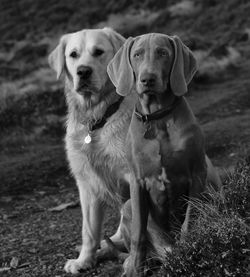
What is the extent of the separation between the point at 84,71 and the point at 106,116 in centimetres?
44

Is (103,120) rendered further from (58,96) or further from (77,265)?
(58,96)

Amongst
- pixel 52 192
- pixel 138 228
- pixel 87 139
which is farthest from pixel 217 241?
pixel 52 192

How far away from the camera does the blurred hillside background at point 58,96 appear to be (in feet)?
23.6

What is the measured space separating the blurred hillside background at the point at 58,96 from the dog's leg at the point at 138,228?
3.69 feet

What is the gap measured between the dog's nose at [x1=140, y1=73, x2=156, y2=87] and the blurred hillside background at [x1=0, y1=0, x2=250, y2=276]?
6.44ft

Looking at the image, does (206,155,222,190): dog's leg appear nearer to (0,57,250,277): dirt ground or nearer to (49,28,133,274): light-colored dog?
(49,28,133,274): light-colored dog

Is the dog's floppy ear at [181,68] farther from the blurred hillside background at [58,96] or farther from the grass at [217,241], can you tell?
the blurred hillside background at [58,96]

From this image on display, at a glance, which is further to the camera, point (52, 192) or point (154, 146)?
point (52, 192)

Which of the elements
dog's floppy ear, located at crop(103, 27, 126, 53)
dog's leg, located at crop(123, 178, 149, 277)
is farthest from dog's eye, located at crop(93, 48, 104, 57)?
dog's leg, located at crop(123, 178, 149, 277)

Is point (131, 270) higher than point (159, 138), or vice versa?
point (159, 138)

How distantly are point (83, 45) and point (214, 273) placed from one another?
2.58 m

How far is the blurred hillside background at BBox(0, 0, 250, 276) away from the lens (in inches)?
283

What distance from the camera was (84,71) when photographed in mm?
5348

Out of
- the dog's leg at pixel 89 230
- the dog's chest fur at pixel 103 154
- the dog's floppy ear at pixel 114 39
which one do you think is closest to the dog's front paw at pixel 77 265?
the dog's leg at pixel 89 230
